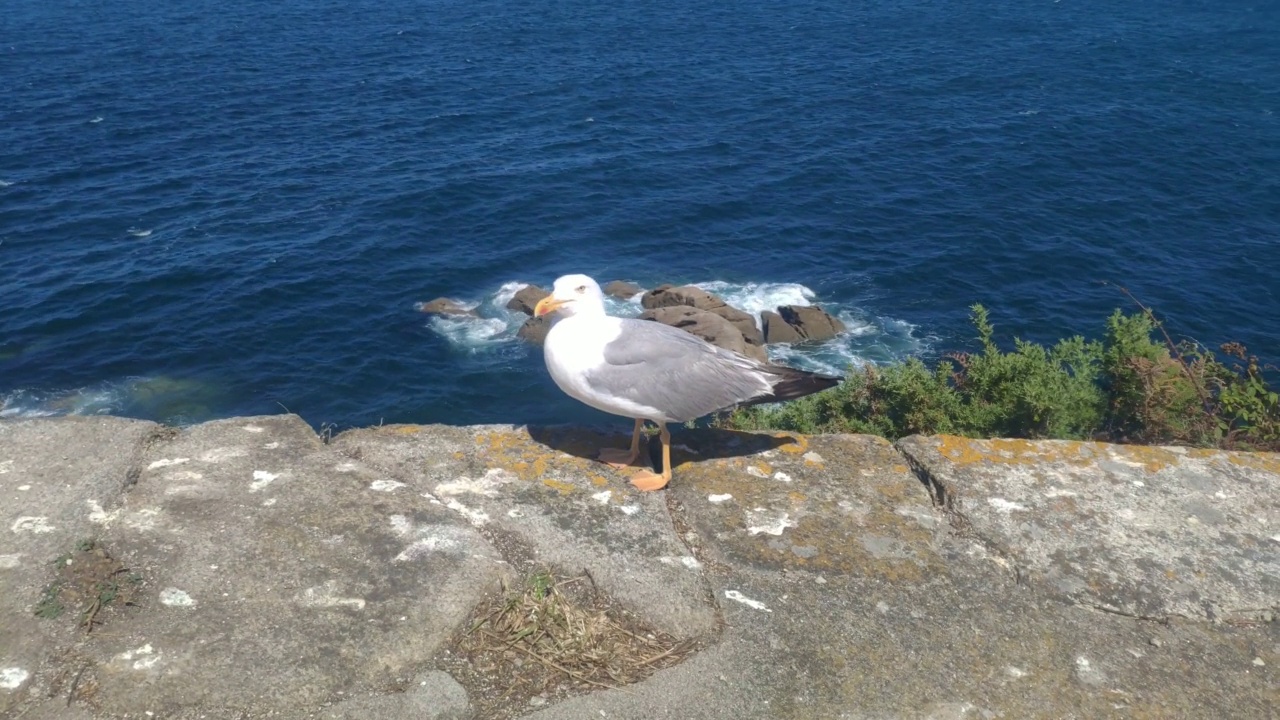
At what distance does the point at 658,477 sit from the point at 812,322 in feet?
89.8

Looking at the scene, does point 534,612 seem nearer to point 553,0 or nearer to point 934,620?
point 934,620

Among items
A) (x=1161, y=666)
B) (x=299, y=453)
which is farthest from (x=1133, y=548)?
(x=299, y=453)

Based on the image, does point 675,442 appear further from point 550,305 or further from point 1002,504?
point 1002,504

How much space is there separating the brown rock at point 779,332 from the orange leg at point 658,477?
26.8 meters

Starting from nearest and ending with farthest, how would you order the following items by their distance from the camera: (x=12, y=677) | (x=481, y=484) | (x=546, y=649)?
(x=12, y=677) < (x=546, y=649) < (x=481, y=484)

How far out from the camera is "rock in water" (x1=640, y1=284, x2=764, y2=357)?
106 ft

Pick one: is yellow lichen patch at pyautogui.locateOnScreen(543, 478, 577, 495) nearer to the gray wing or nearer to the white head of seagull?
the gray wing

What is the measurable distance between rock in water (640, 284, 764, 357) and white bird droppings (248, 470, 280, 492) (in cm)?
2665

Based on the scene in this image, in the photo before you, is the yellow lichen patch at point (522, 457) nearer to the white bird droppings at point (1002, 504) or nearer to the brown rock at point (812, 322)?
the white bird droppings at point (1002, 504)

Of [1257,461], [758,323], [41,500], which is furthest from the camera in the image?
[758,323]

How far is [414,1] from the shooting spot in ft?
257

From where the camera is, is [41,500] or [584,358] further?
[584,358]

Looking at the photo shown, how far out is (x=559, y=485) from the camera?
566 cm

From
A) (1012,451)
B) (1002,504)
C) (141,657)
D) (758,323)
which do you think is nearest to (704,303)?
(758,323)
